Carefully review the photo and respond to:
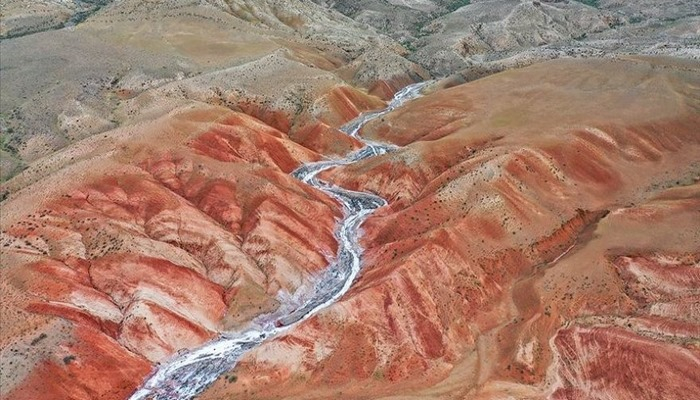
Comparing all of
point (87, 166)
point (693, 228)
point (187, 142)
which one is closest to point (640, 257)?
point (693, 228)

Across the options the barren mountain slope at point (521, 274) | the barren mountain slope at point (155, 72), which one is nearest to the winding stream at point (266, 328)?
the barren mountain slope at point (521, 274)

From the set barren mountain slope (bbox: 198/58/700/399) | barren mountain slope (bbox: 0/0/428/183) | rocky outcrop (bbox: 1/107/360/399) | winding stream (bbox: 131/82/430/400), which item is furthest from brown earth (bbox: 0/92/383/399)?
barren mountain slope (bbox: 0/0/428/183)

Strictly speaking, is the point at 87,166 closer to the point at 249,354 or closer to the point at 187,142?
the point at 187,142

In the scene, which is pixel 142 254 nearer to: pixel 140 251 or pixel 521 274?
pixel 140 251

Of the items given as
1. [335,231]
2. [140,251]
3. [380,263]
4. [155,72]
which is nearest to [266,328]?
[140,251]

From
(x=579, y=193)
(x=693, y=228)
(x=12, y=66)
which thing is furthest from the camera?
(x=12, y=66)

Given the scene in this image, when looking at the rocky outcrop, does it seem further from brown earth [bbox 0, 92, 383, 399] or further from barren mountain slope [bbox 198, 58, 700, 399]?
barren mountain slope [bbox 198, 58, 700, 399]
